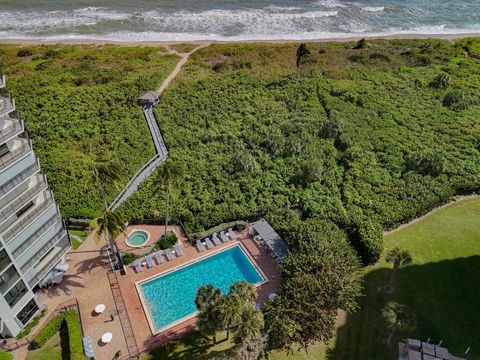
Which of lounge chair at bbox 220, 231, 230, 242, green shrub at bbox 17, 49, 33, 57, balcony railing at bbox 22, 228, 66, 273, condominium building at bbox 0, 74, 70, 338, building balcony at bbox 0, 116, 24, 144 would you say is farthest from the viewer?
green shrub at bbox 17, 49, 33, 57

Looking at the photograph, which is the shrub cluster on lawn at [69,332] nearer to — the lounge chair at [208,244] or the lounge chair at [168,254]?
the lounge chair at [168,254]

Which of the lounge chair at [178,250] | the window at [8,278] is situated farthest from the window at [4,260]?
the lounge chair at [178,250]

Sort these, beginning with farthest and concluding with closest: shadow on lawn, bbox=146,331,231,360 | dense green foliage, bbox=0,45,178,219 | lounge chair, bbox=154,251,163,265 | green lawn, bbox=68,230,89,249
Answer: dense green foliage, bbox=0,45,178,219 → green lawn, bbox=68,230,89,249 → lounge chair, bbox=154,251,163,265 → shadow on lawn, bbox=146,331,231,360

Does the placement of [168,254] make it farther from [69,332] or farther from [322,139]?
[322,139]

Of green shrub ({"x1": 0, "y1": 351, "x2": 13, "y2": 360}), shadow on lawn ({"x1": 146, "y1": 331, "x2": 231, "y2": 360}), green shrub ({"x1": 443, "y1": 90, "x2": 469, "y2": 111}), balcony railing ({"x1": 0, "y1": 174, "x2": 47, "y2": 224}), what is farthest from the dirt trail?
green shrub ({"x1": 443, "y1": 90, "x2": 469, "y2": 111})

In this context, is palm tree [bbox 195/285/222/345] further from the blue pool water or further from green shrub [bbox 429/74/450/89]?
green shrub [bbox 429/74/450/89]

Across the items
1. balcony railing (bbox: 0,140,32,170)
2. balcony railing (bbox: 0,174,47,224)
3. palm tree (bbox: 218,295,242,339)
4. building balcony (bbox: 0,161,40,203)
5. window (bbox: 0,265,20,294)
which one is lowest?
palm tree (bbox: 218,295,242,339)

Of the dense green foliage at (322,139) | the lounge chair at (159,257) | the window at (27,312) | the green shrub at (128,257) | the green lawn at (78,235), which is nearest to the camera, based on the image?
the window at (27,312)
